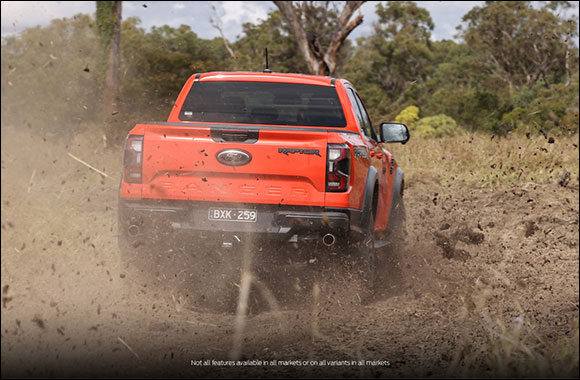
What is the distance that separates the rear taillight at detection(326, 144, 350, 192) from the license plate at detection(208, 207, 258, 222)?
0.60 m

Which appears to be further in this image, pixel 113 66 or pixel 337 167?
pixel 113 66

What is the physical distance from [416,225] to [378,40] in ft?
128

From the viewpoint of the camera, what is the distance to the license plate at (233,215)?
523cm

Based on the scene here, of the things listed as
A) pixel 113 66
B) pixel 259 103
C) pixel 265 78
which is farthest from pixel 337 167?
pixel 113 66

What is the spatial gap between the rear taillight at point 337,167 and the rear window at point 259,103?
1.21 meters

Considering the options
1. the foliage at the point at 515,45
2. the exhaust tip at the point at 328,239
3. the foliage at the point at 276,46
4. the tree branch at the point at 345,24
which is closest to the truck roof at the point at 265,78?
the exhaust tip at the point at 328,239

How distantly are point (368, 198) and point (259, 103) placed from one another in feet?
5.28

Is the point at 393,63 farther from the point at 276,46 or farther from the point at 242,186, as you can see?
the point at 242,186

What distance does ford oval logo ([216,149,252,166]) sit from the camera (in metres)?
5.25

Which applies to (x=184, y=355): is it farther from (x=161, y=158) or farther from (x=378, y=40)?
(x=378, y=40)

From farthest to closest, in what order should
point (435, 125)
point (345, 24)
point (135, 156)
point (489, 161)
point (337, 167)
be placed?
point (435, 125)
point (345, 24)
point (489, 161)
point (135, 156)
point (337, 167)

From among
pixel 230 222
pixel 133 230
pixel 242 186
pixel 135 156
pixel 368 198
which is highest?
pixel 135 156

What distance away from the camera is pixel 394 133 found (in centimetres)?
699

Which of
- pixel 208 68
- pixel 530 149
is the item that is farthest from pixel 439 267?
pixel 208 68
